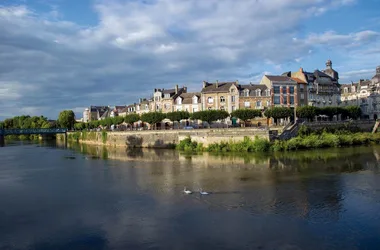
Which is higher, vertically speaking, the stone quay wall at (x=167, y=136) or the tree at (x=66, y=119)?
the tree at (x=66, y=119)

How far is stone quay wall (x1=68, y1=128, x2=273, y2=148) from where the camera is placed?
43.1m

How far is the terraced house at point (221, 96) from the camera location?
56719mm

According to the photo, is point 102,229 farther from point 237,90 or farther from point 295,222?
point 237,90

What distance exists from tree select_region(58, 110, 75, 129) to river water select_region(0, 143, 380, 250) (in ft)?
241

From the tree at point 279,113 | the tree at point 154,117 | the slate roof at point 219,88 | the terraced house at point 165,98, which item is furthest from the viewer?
the terraced house at point 165,98

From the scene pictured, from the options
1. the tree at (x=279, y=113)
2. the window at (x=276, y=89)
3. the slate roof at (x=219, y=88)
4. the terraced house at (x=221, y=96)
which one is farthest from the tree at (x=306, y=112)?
the slate roof at (x=219, y=88)

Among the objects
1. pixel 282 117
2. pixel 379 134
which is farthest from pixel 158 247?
pixel 379 134

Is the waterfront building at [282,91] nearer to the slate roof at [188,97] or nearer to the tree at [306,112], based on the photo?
the tree at [306,112]

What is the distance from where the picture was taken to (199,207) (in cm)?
1819

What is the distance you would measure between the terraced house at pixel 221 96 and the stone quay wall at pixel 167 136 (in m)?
10.7

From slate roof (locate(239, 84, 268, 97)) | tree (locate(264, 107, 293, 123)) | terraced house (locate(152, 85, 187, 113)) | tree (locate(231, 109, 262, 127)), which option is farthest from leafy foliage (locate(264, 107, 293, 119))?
terraced house (locate(152, 85, 187, 113))

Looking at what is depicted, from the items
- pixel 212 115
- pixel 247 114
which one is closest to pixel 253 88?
pixel 247 114

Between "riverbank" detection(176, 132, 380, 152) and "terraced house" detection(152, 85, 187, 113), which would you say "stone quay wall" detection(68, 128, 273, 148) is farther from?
"terraced house" detection(152, 85, 187, 113)

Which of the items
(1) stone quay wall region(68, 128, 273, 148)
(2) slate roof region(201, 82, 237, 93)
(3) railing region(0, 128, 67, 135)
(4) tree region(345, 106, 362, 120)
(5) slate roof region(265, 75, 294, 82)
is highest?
(5) slate roof region(265, 75, 294, 82)
